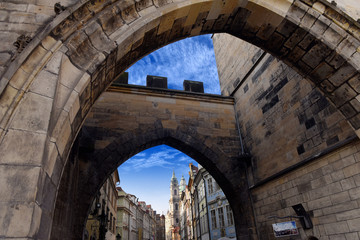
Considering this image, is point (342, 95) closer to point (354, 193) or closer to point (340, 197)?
point (354, 193)

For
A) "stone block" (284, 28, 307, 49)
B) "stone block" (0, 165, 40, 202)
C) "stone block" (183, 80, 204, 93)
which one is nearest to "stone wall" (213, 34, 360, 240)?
"stone block" (183, 80, 204, 93)

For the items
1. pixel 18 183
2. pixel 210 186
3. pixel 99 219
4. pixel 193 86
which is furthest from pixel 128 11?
pixel 210 186

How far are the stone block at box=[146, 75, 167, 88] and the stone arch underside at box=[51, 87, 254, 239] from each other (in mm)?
546

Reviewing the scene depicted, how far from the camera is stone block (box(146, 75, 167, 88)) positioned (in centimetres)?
917

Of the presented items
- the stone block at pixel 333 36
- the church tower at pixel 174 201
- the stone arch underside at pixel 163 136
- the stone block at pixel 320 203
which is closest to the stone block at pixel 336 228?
the stone block at pixel 320 203

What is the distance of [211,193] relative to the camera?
1869cm

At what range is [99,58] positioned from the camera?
246cm

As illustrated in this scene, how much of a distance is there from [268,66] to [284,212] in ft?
13.7

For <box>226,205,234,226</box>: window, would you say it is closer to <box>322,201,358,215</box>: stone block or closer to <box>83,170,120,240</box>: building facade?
<box>83,170,120,240</box>: building facade

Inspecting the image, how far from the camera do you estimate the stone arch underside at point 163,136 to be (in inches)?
280

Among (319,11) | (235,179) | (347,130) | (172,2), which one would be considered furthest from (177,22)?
(235,179)

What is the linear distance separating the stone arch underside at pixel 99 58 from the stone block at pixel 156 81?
17.1ft

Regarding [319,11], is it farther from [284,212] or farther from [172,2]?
[284,212]

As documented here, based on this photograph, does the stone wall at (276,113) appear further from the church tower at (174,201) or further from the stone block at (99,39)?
the church tower at (174,201)
